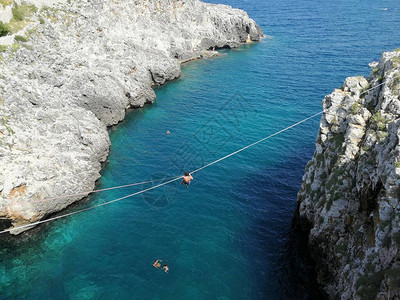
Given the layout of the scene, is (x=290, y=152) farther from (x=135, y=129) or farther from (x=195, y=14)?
(x=195, y=14)

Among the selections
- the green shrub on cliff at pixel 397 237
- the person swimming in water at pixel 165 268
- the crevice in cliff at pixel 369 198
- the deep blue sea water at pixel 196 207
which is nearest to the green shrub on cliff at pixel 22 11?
the deep blue sea water at pixel 196 207

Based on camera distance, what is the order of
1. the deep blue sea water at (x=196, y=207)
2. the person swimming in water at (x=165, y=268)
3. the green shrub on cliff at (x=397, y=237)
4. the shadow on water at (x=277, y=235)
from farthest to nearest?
the person swimming in water at (x=165, y=268)
the deep blue sea water at (x=196, y=207)
the shadow on water at (x=277, y=235)
the green shrub on cliff at (x=397, y=237)

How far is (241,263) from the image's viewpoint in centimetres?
2809

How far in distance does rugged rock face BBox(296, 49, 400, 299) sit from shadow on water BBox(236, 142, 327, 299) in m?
1.79

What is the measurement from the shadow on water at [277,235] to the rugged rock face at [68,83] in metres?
19.5

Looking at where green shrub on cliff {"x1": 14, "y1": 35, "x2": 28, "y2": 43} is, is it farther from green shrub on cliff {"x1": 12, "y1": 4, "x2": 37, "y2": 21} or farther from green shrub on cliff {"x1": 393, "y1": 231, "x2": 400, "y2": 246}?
green shrub on cliff {"x1": 393, "y1": 231, "x2": 400, "y2": 246}

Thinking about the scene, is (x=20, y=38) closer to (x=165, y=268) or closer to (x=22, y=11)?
(x=22, y=11)

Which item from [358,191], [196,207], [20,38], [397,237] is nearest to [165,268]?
[196,207]

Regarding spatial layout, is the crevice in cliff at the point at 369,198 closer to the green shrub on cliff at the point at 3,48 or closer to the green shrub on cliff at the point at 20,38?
the green shrub on cliff at the point at 3,48

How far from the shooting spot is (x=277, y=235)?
31078mm

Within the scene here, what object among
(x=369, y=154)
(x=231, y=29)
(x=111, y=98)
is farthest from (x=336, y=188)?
(x=231, y=29)

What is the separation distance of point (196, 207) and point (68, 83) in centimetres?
2785

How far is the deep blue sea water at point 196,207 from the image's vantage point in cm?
2675

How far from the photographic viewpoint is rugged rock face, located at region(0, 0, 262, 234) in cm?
3353
